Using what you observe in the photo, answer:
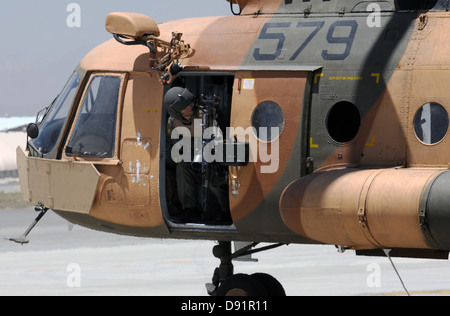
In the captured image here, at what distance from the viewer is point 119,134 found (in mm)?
13133

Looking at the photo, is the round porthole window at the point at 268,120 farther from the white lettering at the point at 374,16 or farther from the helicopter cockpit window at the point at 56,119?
the helicopter cockpit window at the point at 56,119

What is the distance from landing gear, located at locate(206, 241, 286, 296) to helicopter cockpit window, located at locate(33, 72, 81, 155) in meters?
2.56

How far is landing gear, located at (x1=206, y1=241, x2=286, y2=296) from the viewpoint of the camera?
13.3m

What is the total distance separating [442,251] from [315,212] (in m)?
1.58

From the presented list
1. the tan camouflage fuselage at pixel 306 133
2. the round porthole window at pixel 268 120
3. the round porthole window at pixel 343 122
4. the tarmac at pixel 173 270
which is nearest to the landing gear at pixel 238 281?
the tan camouflage fuselage at pixel 306 133

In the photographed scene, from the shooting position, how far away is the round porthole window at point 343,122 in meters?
12.1

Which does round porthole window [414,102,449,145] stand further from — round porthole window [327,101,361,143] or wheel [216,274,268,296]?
wheel [216,274,268,296]

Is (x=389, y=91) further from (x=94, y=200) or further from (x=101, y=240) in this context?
(x=101, y=240)

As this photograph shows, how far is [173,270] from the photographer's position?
22797mm

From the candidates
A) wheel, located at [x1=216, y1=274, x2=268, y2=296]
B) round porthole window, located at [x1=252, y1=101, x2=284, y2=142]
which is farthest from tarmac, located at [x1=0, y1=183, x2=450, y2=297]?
round porthole window, located at [x1=252, y1=101, x2=284, y2=142]

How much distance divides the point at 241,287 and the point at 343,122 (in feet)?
8.33

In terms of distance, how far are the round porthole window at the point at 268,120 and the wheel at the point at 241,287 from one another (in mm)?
2006

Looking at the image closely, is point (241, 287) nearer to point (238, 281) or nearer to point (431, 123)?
point (238, 281)

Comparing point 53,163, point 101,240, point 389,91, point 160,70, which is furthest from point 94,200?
point 101,240
